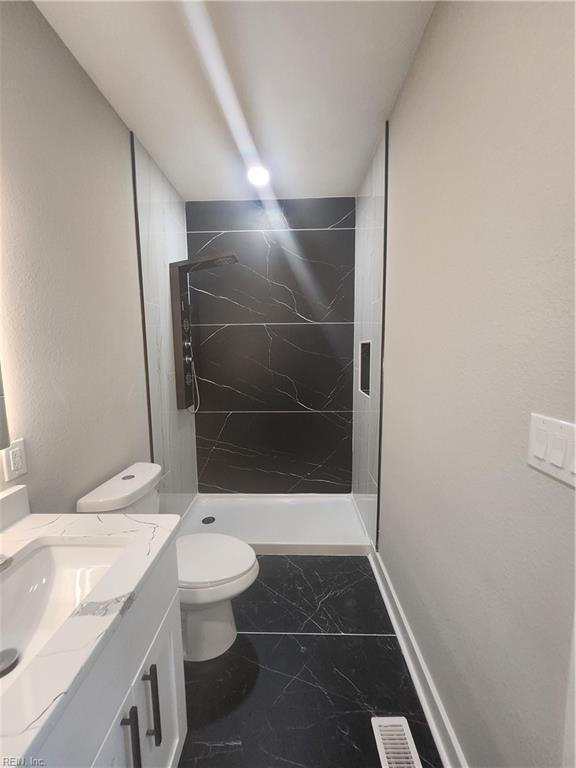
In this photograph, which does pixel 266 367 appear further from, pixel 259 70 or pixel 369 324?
pixel 259 70

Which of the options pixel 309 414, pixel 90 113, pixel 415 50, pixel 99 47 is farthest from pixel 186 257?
pixel 415 50

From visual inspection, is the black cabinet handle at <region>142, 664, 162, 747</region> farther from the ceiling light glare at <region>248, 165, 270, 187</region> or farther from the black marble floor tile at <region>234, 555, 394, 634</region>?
the ceiling light glare at <region>248, 165, 270, 187</region>

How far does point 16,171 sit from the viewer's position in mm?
1024

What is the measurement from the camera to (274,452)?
2.85m

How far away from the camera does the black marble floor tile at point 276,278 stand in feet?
8.66

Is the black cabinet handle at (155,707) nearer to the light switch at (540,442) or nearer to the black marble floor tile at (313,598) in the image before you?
the black marble floor tile at (313,598)

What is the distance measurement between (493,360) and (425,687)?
1285 millimetres

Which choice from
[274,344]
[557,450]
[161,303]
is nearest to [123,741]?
[557,450]

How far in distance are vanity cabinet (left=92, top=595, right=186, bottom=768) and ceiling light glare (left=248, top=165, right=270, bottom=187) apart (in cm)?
235

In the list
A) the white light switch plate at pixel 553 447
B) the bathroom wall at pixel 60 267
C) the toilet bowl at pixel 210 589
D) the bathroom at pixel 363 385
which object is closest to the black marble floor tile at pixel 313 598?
the bathroom at pixel 363 385

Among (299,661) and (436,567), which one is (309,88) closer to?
(436,567)

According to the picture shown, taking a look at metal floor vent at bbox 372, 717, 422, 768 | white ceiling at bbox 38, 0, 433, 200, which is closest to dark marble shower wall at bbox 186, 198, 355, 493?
white ceiling at bbox 38, 0, 433, 200

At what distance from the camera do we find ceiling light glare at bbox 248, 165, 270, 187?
6.89 ft

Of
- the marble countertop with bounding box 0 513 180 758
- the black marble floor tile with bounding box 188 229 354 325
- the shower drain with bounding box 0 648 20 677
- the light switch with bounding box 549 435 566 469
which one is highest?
the black marble floor tile with bounding box 188 229 354 325
